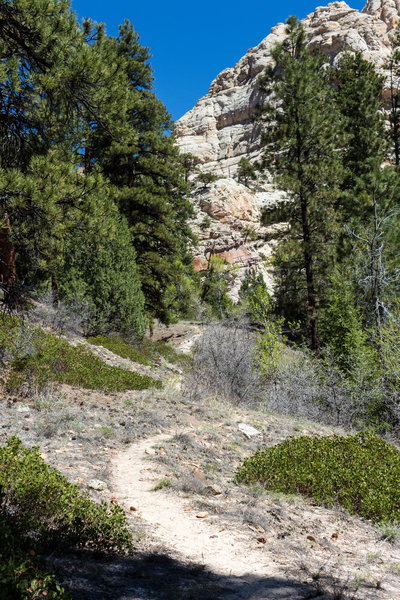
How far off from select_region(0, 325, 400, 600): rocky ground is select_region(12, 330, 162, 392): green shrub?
514mm

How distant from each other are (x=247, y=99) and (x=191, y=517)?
113 m

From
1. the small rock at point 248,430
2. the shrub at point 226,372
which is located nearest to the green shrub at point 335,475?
the small rock at point 248,430

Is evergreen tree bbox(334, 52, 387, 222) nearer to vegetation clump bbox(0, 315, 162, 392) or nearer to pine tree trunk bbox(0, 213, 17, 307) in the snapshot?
vegetation clump bbox(0, 315, 162, 392)

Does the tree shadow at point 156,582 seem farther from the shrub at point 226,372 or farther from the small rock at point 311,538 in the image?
the shrub at point 226,372

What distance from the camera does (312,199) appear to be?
16.8 meters

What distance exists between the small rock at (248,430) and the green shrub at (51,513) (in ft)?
14.7

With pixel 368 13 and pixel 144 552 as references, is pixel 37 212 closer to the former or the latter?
pixel 144 552

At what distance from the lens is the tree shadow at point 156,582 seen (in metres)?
2.39

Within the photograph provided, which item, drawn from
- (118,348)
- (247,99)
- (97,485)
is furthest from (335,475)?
(247,99)

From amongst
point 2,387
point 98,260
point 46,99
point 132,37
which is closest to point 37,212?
point 46,99

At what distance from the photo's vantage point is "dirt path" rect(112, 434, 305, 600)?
2793 millimetres

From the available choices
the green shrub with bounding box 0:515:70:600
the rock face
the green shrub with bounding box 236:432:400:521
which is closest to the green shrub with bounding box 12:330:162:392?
the green shrub with bounding box 236:432:400:521

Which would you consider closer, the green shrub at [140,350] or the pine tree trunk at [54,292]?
the green shrub at [140,350]

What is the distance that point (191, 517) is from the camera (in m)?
4.07
